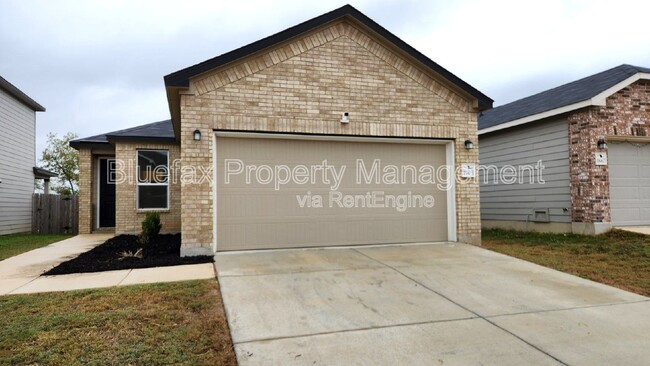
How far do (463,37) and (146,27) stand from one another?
12.9 meters

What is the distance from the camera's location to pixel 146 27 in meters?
14.1

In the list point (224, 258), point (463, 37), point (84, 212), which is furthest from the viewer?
point (463, 37)

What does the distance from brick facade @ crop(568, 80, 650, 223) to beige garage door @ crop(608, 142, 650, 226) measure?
0.47m

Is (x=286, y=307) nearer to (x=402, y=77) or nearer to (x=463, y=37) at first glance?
(x=402, y=77)

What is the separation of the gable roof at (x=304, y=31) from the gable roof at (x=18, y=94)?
34.8ft

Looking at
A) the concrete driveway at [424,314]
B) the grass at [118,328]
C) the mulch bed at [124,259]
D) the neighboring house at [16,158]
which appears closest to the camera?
the grass at [118,328]

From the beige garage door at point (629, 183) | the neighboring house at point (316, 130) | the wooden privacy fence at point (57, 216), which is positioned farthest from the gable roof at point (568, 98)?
the wooden privacy fence at point (57, 216)

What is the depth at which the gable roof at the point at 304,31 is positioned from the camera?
728 cm

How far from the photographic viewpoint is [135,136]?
1204 cm

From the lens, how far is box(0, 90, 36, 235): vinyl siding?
14219 millimetres

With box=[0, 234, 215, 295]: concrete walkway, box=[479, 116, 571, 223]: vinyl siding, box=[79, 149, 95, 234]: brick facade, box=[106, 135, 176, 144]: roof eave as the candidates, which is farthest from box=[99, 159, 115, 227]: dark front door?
box=[479, 116, 571, 223]: vinyl siding

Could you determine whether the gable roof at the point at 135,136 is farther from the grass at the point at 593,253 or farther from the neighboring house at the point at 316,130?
the grass at the point at 593,253

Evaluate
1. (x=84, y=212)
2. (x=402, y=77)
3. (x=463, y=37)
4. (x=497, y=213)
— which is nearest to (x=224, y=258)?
(x=402, y=77)

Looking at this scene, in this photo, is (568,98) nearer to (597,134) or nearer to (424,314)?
(597,134)
